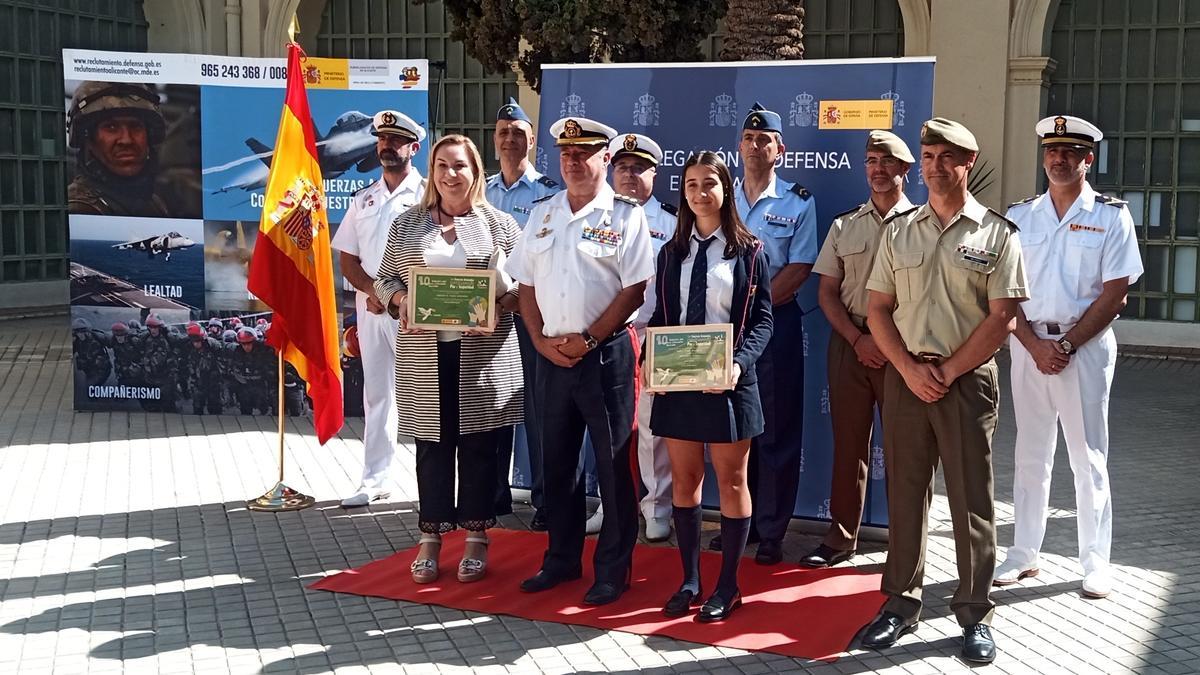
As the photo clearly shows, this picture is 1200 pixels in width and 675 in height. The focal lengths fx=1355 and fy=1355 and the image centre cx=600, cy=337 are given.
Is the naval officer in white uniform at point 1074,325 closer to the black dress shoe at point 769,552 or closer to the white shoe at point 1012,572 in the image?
the white shoe at point 1012,572

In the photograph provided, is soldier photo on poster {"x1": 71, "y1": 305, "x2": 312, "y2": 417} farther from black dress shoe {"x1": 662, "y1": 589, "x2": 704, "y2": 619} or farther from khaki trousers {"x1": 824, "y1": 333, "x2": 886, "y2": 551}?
black dress shoe {"x1": 662, "y1": 589, "x2": 704, "y2": 619}

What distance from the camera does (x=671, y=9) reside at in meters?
12.1

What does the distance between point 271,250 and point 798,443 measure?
122 inches

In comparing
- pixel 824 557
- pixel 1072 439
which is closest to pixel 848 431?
pixel 824 557

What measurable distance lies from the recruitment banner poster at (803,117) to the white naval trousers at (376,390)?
4.29 feet

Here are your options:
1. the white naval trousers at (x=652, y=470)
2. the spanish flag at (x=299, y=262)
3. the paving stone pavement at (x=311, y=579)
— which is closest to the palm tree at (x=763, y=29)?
the paving stone pavement at (x=311, y=579)

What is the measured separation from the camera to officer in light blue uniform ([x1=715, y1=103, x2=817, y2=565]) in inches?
254

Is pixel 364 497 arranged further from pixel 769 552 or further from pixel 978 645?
pixel 978 645

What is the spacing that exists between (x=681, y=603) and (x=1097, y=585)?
1.84 m

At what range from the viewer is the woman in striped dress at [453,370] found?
19.9 ft

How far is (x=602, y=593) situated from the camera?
5.79 meters

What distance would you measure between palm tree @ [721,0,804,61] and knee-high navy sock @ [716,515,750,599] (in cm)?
643

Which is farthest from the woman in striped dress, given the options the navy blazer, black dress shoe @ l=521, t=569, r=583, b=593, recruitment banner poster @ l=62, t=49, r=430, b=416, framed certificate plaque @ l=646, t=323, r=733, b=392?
recruitment banner poster @ l=62, t=49, r=430, b=416

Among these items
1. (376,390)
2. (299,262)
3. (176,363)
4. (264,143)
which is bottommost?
(176,363)
